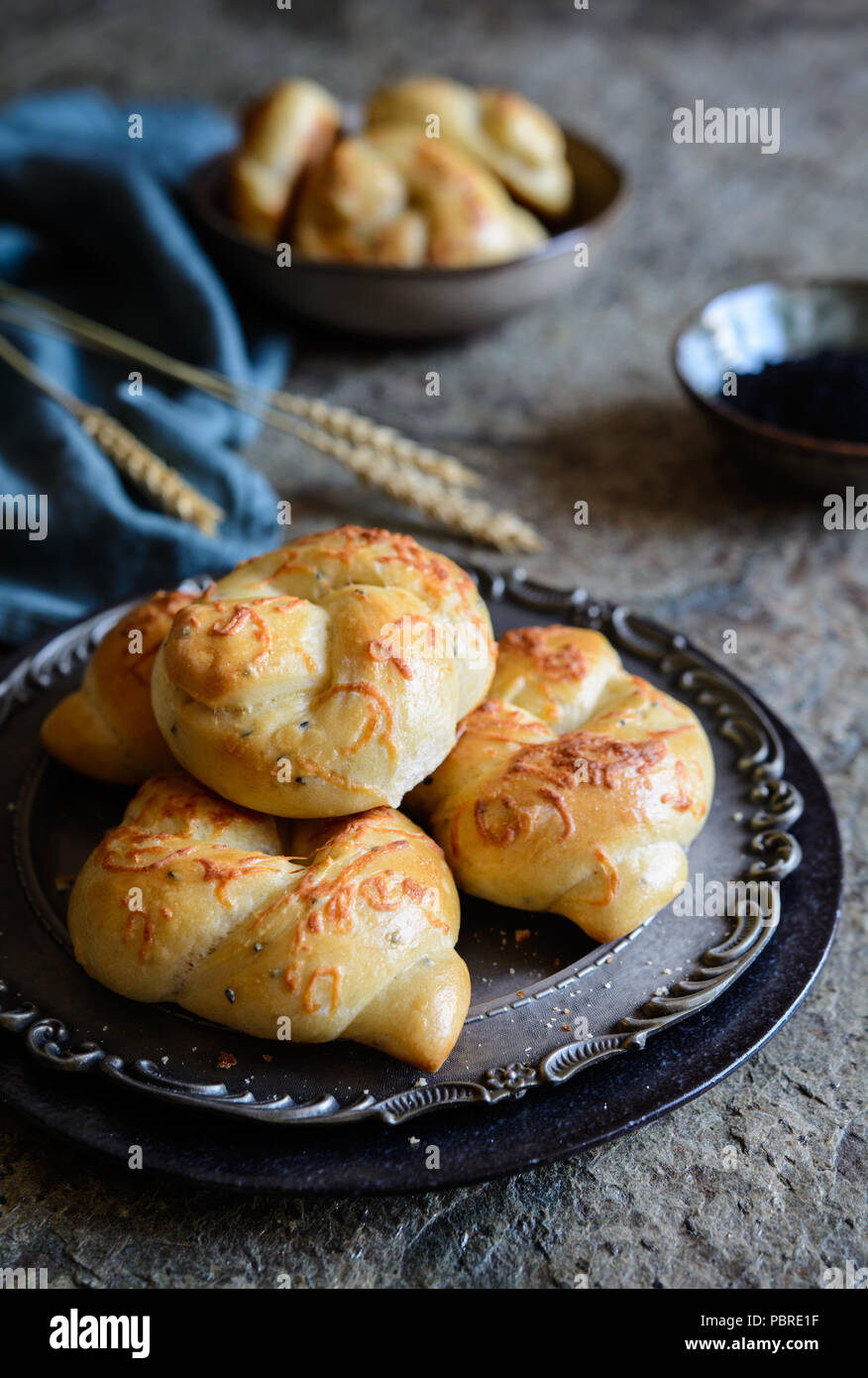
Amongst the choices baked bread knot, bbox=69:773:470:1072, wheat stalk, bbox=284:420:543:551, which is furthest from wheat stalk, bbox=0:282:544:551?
baked bread knot, bbox=69:773:470:1072

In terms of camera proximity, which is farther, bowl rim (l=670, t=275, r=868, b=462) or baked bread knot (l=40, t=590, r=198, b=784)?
bowl rim (l=670, t=275, r=868, b=462)

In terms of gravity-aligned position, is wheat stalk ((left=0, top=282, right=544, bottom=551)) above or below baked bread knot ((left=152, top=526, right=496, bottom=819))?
above

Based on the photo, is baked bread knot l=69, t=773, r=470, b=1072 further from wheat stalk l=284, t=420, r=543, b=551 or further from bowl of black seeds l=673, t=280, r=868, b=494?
bowl of black seeds l=673, t=280, r=868, b=494

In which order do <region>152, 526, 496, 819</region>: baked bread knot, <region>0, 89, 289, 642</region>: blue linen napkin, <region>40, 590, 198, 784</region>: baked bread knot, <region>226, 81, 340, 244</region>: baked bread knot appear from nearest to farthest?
<region>152, 526, 496, 819</region>: baked bread knot, <region>40, 590, 198, 784</region>: baked bread knot, <region>0, 89, 289, 642</region>: blue linen napkin, <region>226, 81, 340, 244</region>: baked bread knot

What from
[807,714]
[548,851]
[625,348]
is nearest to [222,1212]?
[548,851]

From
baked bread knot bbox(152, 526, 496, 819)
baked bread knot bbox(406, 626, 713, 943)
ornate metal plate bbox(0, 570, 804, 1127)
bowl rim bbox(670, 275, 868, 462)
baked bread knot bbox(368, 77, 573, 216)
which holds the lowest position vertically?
ornate metal plate bbox(0, 570, 804, 1127)

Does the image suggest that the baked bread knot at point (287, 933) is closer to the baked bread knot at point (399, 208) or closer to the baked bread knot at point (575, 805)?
the baked bread knot at point (575, 805)

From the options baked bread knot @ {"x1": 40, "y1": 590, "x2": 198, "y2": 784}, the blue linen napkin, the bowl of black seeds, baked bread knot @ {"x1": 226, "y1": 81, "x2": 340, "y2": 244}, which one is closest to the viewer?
baked bread knot @ {"x1": 40, "y1": 590, "x2": 198, "y2": 784}

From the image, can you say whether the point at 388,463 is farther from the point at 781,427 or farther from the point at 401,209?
the point at 781,427
